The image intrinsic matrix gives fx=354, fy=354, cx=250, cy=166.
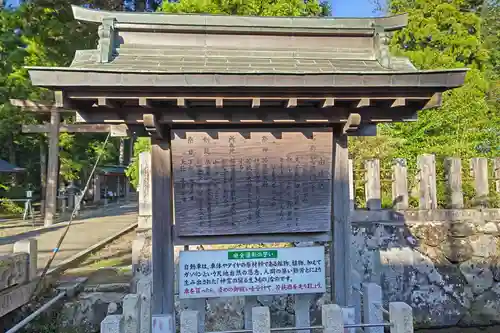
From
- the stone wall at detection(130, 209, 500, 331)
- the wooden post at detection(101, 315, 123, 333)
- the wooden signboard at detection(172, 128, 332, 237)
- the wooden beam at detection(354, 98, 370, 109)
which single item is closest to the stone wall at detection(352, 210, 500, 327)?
the stone wall at detection(130, 209, 500, 331)

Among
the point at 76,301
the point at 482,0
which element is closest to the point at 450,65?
the point at 482,0

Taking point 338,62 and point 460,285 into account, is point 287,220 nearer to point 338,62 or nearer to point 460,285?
point 338,62

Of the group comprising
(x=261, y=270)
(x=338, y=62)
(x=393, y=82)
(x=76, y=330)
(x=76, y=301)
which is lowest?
(x=76, y=330)

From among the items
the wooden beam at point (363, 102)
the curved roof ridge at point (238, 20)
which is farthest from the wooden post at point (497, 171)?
the wooden beam at point (363, 102)

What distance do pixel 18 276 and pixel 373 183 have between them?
6.16 m

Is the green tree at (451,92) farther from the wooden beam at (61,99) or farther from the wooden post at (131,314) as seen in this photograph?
the wooden beam at (61,99)

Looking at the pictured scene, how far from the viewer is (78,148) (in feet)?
59.0

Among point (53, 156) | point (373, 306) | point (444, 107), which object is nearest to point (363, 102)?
point (373, 306)

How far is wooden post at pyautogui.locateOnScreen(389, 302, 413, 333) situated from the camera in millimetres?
3230

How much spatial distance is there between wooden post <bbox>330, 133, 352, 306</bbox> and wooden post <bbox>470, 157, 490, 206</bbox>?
4.56 metres

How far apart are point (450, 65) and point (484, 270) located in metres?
6.43

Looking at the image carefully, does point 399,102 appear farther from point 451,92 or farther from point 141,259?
point 451,92

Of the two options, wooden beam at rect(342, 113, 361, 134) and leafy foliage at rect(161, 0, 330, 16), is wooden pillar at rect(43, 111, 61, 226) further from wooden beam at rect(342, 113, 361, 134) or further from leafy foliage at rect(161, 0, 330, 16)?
wooden beam at rect(342, 113, 361, 134)

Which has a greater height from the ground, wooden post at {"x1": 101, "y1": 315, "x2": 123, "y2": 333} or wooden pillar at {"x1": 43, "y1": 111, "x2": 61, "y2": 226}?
wooden pillar at {"x1": 43, "y1": 111, "x2": 61, "y2": 226}
